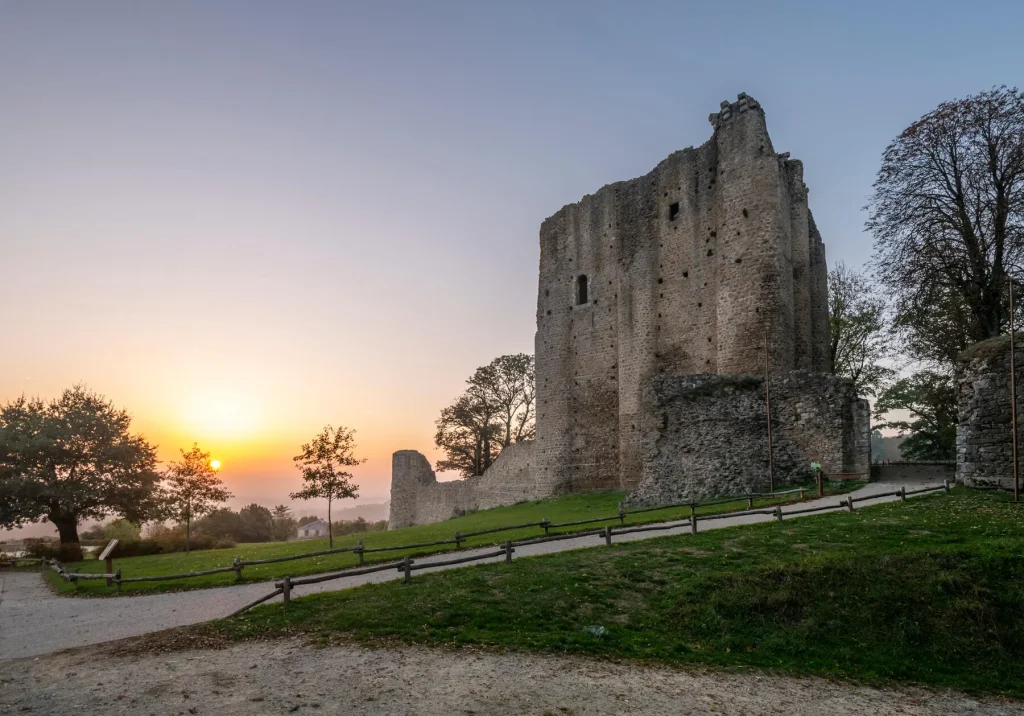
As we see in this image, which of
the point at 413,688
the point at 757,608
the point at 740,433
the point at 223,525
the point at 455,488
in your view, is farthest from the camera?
the point at 223,525

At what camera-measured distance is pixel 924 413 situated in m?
38.3

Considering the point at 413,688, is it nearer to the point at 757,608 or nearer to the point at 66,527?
the point at 757,608

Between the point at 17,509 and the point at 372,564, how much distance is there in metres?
26.0

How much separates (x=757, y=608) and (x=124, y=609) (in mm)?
13921

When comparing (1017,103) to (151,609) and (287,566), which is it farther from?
(151,609)

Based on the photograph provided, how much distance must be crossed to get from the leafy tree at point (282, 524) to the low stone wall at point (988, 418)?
166ft

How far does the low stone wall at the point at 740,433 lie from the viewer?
78.6 ft

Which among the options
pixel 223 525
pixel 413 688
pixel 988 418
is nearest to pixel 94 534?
pixel 223 525

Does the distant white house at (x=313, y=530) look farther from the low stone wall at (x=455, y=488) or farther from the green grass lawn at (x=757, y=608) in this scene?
the green grass lawn at (x=757, y=608)

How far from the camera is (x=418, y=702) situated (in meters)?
8.31

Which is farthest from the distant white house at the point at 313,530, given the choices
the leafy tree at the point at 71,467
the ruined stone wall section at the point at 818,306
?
the ruined stone wall section at the point at 818,306

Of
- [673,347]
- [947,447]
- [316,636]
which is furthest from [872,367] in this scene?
[316,636]

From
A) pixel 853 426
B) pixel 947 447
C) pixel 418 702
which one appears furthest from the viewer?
pixel 947 447

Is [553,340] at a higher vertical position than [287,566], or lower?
higher
